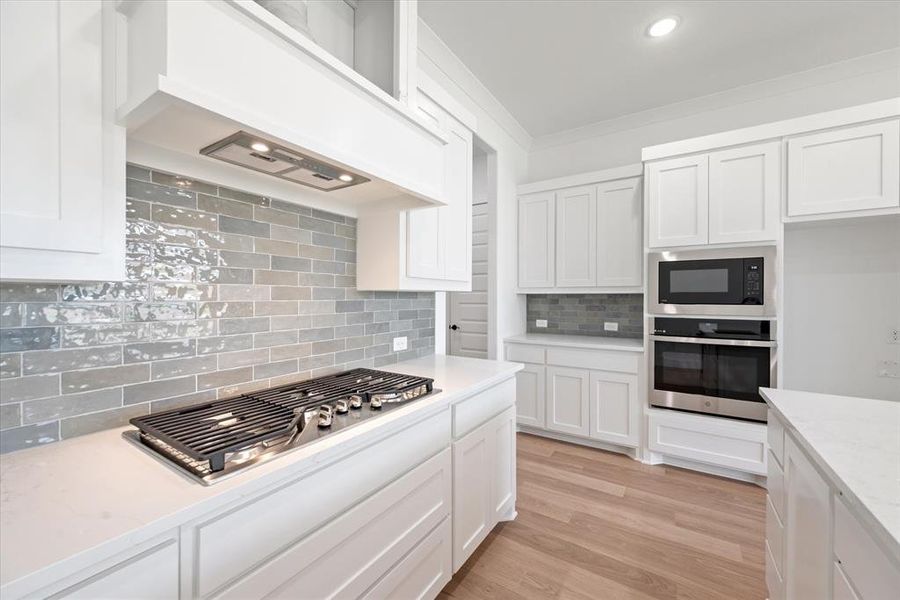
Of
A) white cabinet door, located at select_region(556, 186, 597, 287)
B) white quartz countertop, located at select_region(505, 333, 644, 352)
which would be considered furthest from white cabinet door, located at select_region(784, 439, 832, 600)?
white cabinet door, located at select_region(556, 186, 597, 287)

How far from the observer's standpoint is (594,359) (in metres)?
3.01

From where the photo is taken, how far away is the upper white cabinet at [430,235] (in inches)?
68.3

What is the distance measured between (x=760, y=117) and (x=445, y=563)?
3.85m

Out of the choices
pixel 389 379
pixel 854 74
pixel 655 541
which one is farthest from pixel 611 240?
pixel 389 379

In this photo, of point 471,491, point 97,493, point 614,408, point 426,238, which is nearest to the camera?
point 97,493

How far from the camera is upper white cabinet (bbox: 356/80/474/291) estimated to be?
5.69 ft

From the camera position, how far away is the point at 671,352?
2.74 metres

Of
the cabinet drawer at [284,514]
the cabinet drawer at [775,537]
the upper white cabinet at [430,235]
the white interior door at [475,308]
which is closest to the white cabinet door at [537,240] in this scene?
the white interior door at [475,308]

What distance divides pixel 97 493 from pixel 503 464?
1679 mm

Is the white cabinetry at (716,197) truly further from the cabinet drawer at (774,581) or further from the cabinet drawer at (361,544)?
the cabinet drawer at (361,544)

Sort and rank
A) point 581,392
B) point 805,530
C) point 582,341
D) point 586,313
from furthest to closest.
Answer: point 586,313, point 582,341, point 581,392, point 805,530

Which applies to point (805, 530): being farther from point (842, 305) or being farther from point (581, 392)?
point (842, 305)

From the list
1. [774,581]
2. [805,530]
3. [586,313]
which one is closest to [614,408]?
[586,313]

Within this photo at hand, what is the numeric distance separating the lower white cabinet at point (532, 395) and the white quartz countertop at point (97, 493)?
7.89ft
